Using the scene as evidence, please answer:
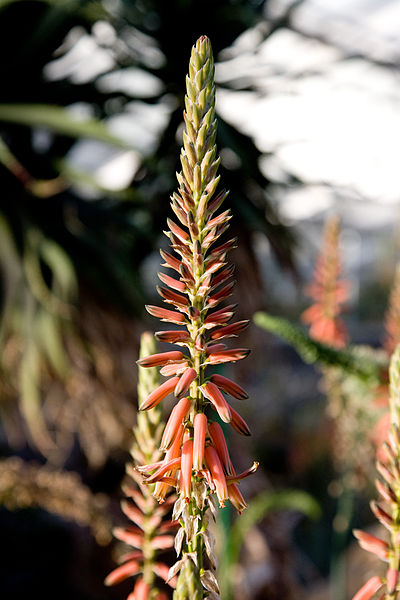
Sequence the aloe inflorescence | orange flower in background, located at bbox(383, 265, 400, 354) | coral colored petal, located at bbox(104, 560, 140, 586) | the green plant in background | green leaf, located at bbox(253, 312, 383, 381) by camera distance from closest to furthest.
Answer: the aloe inflorescence, coral colored petal, located at bbox(104, 560, 140, 586), green leaf, located at bbox(253, 312, 383, 381), orange flower in background, located at bbox(383, 265, 400, 354), the green plant in background

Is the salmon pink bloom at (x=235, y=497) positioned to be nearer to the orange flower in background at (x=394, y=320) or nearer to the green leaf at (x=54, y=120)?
the orange flower in background at (x=394, y=320)

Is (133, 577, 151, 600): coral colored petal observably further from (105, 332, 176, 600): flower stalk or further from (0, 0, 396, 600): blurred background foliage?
(0, 0, 396, 600): blurred background foliage

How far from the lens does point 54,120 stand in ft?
5.14

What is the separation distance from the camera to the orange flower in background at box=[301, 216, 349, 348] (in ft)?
3.00

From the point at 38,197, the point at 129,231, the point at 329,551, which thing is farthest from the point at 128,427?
the point at 329,551

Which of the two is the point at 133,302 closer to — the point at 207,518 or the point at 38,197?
the point at 38,197

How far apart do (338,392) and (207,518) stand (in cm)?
81

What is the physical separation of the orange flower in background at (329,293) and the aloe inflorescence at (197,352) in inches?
25.0

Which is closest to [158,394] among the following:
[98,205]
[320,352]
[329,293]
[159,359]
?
[159,359]

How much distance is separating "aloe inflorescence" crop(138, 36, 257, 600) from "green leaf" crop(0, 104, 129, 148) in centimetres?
122

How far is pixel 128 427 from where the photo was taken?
1.90m

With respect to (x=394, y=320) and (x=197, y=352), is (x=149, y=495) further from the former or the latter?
(x=394, y=320)

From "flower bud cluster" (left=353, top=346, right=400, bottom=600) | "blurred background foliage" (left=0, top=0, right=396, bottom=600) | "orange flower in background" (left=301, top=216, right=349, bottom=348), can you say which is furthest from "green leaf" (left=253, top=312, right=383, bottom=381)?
"blurred background foliage" (left=0, top=0, right=396, bottom=600)

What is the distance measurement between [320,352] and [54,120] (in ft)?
4.16
